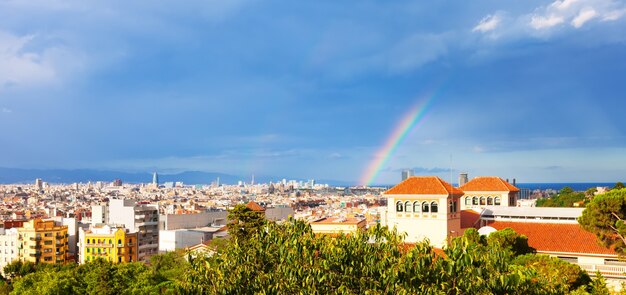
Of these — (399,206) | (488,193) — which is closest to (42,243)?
(399,206)

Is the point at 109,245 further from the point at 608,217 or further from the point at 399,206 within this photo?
the point at 608,217

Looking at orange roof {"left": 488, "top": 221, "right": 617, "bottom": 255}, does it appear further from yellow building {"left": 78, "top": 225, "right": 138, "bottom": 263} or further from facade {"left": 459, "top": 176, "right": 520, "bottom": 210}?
yellow building {"left": 78, "top": 225, "right": 138, "bottom": 263}

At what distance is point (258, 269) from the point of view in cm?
1340

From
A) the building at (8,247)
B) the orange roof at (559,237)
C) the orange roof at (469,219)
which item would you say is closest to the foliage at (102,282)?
the orange roof at (469,219)

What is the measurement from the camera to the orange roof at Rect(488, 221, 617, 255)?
115 feet

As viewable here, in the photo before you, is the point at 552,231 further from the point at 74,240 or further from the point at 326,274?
the point at 74,240

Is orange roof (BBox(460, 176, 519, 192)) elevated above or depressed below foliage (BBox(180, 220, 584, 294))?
above

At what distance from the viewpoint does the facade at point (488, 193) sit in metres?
50.5

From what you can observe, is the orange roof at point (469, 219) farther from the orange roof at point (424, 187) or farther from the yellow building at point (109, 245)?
the yellow building at point (109, 245)

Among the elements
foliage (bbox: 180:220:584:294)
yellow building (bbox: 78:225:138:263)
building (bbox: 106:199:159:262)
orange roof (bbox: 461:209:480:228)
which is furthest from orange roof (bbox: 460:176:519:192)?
building (bbox: 106:199:159:262)

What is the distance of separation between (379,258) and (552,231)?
30.0 metres

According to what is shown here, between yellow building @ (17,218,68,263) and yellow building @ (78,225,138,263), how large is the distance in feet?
17.5

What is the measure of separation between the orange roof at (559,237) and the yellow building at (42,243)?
7081 cm

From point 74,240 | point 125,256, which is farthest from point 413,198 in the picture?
point 74,240
